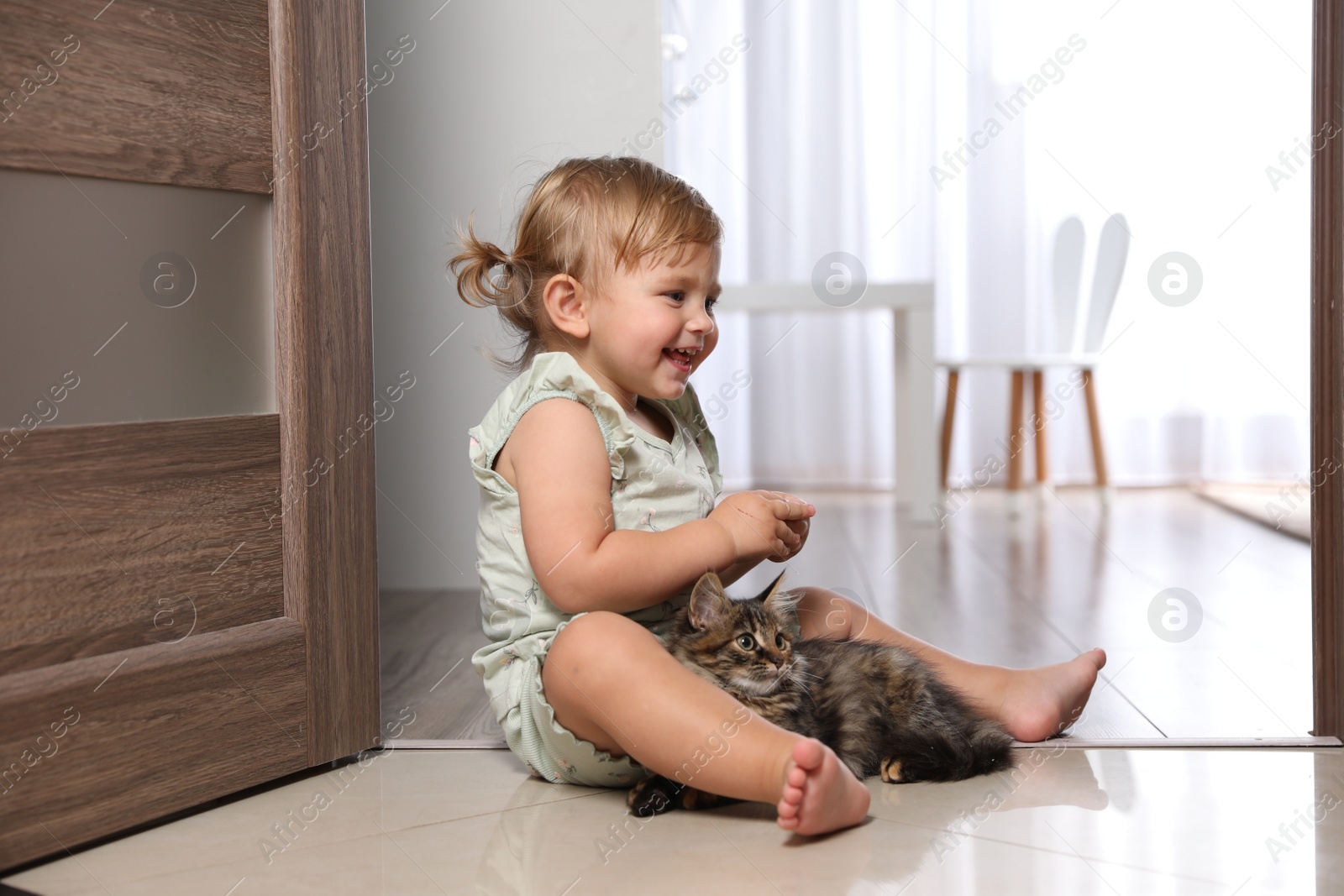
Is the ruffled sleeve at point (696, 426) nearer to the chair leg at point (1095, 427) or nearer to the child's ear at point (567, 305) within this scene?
the child's ear at point (567, 305)

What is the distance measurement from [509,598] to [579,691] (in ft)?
0.60

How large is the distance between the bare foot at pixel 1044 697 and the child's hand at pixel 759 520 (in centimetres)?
34

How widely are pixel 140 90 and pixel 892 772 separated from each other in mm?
971

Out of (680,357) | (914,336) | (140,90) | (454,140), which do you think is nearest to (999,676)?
(680,357)

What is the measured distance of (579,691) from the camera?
102 cm

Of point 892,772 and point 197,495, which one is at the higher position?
point 197,495

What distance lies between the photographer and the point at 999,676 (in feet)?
4.17

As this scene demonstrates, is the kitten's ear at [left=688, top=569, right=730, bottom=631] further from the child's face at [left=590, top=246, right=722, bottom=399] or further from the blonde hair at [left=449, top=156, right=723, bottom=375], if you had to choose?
the blonde hair at [left=449, top=156, right=723, bottom=375]

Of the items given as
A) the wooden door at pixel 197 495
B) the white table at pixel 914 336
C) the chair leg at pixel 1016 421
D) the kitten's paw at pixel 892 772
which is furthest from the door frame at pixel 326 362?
the chair leg at pixel 1016 421

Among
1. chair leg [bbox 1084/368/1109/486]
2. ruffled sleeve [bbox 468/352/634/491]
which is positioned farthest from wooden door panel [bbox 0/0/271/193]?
chair leg [bbox 1084/368/1109/486]

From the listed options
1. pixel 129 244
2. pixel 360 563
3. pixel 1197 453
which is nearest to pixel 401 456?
pixel 360 563

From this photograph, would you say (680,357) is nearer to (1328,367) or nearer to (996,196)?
(1328,367)

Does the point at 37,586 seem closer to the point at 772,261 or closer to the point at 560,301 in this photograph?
the point at 560,301

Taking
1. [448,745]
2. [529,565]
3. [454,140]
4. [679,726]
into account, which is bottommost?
[448,745]
